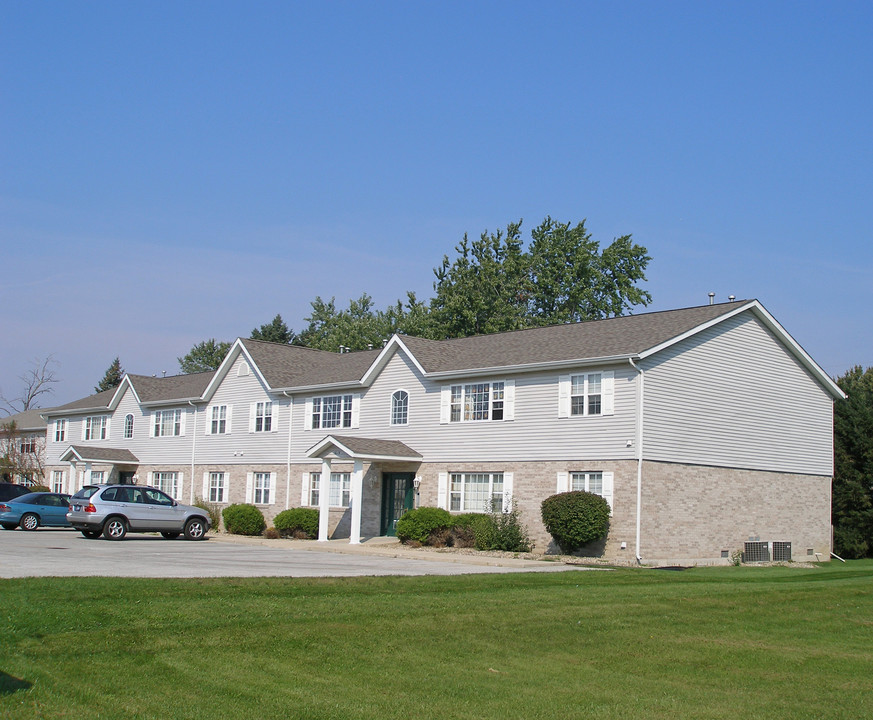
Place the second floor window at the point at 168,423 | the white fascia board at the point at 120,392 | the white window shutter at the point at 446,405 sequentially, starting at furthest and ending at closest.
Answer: the white fascia board at the point at 120,392, the second floor window at the point at 168,423, the white window shutter at the point at 446,405

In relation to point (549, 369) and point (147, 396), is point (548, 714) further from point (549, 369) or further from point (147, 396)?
point (147, 396)

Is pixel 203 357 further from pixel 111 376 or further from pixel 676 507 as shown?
pixel 676 507

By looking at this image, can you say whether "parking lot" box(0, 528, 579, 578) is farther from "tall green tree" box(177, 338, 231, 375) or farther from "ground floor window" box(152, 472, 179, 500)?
"tall green tree" box(177, 338, 231, 375)

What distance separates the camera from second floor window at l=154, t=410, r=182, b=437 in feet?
147

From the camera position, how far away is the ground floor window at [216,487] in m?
41.5

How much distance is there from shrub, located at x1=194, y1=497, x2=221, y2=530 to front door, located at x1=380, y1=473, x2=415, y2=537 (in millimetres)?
8636

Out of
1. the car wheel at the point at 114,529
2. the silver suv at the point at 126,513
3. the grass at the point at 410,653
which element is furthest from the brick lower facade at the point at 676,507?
the grass at the point at 410,653

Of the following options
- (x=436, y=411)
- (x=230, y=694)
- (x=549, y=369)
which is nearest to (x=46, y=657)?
(x=230, y=694)

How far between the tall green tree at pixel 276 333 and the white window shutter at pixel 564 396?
63.6m

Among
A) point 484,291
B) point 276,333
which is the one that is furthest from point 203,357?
point 484,291

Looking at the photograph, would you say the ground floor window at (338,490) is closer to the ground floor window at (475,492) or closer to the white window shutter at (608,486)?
the ground floor window at (475,492)

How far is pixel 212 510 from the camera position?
40.8 m

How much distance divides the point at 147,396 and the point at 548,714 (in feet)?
135

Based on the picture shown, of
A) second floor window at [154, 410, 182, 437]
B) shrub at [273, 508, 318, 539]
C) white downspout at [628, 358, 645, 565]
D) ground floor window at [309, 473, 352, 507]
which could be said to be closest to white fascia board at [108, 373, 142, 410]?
second floor window at [154, 410, 182, 437]
